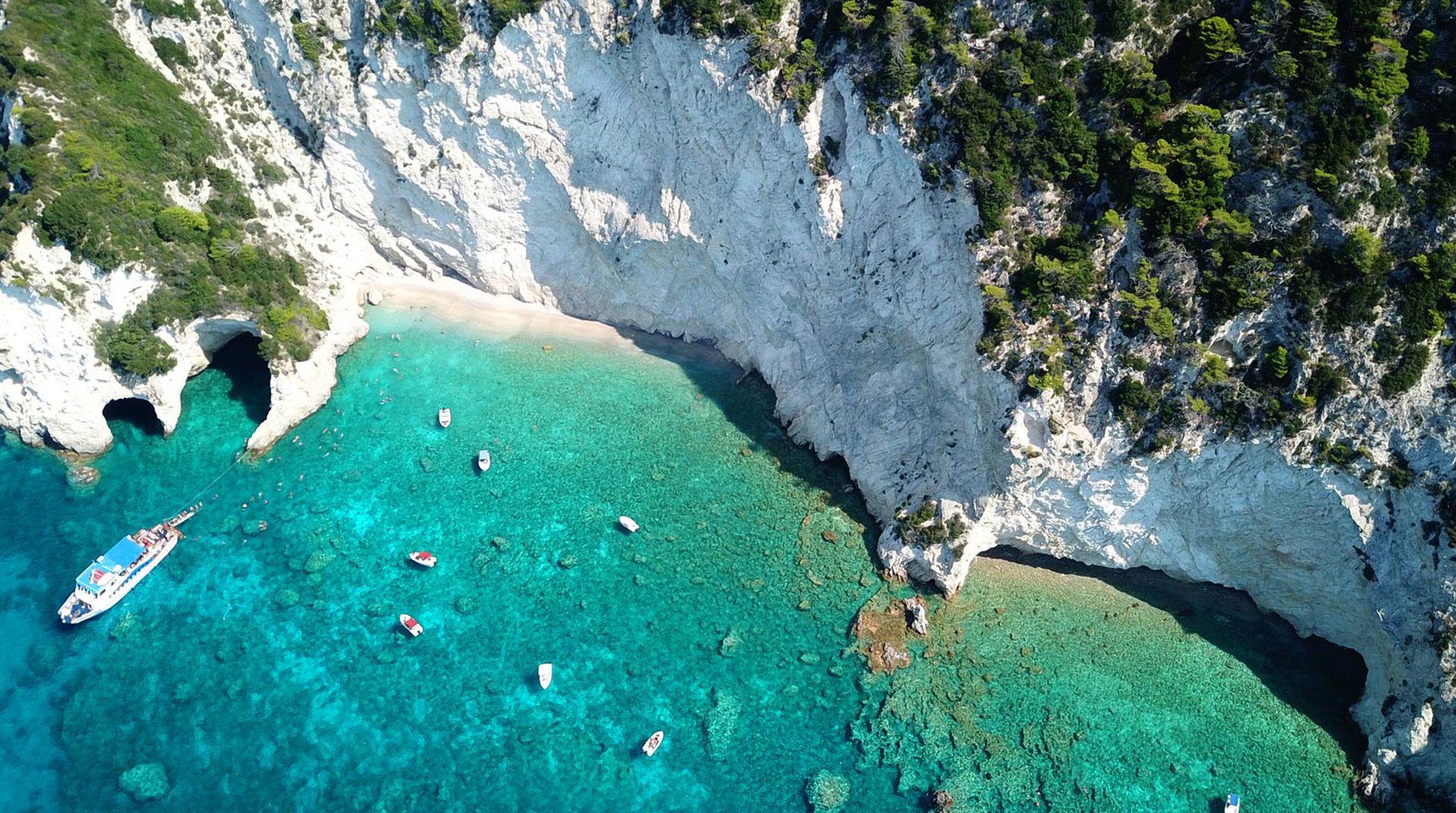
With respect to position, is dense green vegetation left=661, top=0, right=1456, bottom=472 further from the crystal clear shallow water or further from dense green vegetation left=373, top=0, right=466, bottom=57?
dense green vegetation left=373, top=0, right=466, bottom=57

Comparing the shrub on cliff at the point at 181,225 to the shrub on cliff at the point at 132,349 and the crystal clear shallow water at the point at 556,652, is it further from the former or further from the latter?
the crystal clear shallow water at the point at 556,652

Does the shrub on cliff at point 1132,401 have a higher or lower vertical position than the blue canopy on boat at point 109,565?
higher

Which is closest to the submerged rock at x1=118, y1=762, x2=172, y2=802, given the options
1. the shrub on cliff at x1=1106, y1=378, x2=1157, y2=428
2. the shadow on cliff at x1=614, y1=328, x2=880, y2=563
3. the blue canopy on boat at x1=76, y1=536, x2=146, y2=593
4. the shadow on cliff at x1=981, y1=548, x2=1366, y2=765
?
the blue canopy on boat at x1=76, y1=536, x2=146, y2=593

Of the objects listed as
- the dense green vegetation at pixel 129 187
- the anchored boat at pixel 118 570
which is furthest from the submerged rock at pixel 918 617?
the anchored boat at pixel 118 570

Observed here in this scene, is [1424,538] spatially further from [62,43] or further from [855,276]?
[62,43]

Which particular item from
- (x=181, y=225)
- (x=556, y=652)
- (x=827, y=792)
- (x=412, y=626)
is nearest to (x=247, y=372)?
(x=181, y=225)
